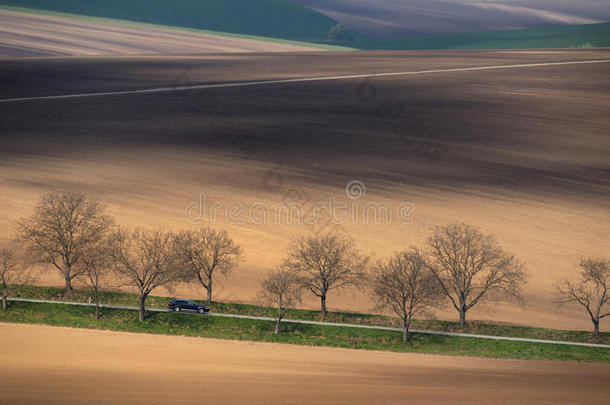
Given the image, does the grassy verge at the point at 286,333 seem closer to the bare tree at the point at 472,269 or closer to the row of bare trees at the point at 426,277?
the row of bare trees at the point at 426,277

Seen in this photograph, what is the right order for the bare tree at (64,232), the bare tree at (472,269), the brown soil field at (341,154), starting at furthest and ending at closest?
the brown soil field at (341,154), the bare tree at (64,232), the bare tree at (472,269)

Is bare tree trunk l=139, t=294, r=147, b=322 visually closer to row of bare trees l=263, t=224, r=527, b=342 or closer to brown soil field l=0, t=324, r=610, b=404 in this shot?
row of bare trees l=263, t=224, r=527, b=342

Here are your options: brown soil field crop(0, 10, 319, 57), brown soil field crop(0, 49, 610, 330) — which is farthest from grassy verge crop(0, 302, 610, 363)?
brown soil field crop(0, 10, 319, 57)

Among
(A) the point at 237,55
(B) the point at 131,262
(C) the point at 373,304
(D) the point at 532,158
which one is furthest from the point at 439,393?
(A) the point at 237,55

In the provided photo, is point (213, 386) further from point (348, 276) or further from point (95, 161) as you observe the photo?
point (95, 161)

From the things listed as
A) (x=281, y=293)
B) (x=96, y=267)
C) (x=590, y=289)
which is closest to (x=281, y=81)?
(x=96, y=267)

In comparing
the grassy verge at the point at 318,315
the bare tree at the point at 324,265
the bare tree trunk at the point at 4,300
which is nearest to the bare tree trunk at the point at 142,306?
the grassy verge at the point at 318,315
